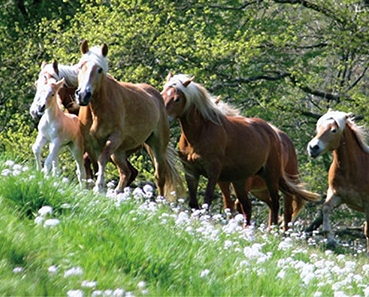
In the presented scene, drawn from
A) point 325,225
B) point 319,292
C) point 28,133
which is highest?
point 319,292

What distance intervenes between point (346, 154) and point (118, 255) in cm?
986

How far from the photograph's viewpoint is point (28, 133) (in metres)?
24.0

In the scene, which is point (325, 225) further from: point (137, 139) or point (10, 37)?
point (10, 37)

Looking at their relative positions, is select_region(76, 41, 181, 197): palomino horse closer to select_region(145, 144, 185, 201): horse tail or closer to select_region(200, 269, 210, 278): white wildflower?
select_region(145, 144, 185, 201): horse tail

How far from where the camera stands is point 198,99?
15.0 m

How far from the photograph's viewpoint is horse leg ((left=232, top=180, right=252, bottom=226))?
16.3 meters

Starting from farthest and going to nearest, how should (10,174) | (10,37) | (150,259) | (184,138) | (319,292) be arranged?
(10,37) < (184,138) < (10,174) < (319,292) < (150,259)

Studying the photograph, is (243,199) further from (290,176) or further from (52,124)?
(52,124)

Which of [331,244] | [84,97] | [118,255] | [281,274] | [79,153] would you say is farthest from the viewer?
[331,244]

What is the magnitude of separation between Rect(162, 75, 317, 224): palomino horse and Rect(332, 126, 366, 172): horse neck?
139 centimetres

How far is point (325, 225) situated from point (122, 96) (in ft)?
11.4

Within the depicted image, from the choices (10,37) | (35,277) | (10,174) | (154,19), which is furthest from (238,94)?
(35,277)

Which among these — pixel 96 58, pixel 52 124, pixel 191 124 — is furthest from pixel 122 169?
pixel 96 58

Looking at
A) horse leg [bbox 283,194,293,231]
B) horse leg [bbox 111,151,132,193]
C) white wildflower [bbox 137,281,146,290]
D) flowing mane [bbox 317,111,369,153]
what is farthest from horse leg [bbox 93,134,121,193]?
white wildflower [bbox 137,281,146,290]
